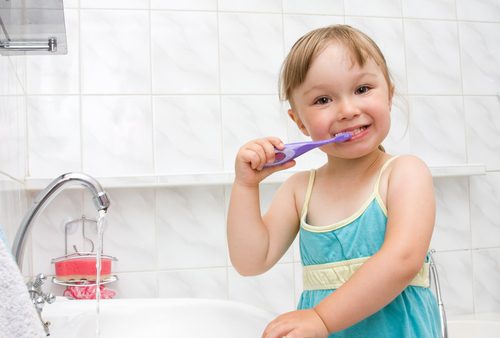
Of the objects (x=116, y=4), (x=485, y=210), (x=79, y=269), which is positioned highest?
(x=116, y=4)

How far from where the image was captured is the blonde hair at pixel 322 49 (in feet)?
2.92

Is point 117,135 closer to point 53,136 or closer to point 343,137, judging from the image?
point 53,136

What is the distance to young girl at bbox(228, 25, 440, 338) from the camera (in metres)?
0.84

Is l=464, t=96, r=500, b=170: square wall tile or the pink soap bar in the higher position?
l=464, t=96, r=500, b=170: square wall tile

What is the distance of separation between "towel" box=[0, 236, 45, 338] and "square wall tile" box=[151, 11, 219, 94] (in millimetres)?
1510

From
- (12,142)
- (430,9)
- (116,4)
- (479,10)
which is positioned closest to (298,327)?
(12,142)

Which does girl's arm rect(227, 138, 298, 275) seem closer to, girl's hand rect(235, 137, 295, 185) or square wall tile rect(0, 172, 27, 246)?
girl's hand rect(235, 137, 295, 185)

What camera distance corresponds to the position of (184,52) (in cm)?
186

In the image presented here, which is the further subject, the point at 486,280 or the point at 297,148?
the point at 486,280

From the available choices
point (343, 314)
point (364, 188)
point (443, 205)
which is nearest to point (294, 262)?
point (443, 205)

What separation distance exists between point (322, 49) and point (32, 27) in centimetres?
57

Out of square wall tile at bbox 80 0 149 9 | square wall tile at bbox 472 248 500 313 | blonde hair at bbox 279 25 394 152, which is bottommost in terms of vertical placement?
square wall tile at bbox 472 248 500 313

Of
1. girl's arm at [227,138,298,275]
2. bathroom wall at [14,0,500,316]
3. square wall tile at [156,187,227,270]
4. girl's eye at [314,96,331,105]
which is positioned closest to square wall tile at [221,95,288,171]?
bathroom wall at [14,0,500,316]

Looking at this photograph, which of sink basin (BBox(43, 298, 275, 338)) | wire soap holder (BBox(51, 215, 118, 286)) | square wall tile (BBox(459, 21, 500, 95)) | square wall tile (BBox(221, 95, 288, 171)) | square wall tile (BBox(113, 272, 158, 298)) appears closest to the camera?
sink basin (BBox(43, 298, 275, 338))
